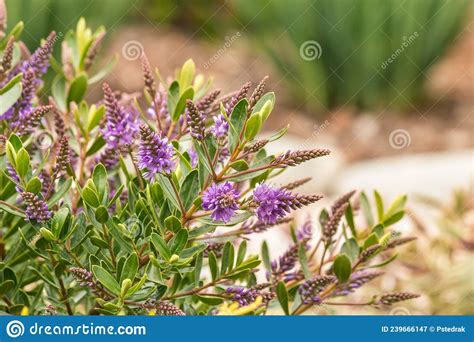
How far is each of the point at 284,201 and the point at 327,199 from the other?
462cm

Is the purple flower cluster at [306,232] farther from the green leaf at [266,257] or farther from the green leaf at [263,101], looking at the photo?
the green leaf at [263,101]

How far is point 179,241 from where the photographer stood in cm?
128

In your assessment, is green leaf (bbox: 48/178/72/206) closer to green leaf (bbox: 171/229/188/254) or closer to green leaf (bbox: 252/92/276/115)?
green leaf (bbox: 171/229/188/254)

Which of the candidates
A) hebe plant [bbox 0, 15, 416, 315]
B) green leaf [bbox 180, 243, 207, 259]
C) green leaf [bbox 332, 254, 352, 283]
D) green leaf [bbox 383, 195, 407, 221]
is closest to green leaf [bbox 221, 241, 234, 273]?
hebe plant [bbox 0, 15, 416, 315]

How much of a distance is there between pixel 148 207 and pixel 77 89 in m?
0.45

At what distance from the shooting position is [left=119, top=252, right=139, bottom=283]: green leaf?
1.28 meters

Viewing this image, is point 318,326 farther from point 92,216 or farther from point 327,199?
point 327,199

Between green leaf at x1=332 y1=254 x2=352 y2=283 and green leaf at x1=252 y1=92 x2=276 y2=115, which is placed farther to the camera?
green leaf at x1=332 y1=254 x2=352 y2=283

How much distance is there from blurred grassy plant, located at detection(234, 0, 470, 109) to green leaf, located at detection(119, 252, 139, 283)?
500cm

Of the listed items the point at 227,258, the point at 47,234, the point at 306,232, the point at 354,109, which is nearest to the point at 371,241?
the point at 306,232

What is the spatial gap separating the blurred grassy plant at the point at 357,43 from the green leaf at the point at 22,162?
5.00 meters

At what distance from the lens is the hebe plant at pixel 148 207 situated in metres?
1.27

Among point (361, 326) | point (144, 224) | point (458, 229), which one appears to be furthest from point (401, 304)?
point (144, 224)

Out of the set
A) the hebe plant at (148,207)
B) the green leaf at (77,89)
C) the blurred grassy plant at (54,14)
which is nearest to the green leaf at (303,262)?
the hebe plant at (148,207)
